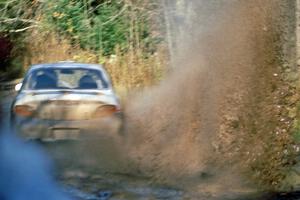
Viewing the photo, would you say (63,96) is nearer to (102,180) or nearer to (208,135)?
(208,135)

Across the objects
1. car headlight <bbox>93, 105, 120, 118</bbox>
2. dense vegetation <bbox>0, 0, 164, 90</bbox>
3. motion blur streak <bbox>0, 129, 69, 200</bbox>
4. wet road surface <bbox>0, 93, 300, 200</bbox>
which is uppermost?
dense vegetation <bbox>0, 0, 164, 90</bbox>

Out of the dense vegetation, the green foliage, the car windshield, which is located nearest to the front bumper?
the car windshield

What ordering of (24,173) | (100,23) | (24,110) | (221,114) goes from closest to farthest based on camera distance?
(24,173) → (221,114) → (24,110) → (100,23)

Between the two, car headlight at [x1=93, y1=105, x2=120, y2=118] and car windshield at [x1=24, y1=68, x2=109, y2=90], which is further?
car windshield at [x1=24, y1=68, x2=109, y2=90]

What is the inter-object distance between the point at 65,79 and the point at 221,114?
2.91 metres

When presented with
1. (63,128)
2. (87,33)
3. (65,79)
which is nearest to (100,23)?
(87,33)

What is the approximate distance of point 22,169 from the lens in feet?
31.1

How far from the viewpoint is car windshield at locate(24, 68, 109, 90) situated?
12352 millimetres

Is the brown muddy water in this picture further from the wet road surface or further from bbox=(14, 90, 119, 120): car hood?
bbox=(14, 90, 119, 120): car hood

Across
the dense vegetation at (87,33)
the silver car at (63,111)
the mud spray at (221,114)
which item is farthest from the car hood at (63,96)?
the dense vegetation at (87,33)

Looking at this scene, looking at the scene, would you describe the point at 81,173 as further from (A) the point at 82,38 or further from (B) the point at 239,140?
(A) the point at 82,38

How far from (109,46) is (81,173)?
535 inches

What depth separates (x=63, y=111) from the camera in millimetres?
Result: 11586

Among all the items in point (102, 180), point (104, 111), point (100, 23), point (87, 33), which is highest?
point (100, 23)
